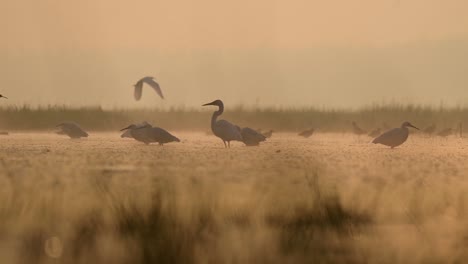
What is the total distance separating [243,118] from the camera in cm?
2133

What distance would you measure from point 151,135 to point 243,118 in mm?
8310

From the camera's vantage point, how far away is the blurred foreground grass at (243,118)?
20.0 meters

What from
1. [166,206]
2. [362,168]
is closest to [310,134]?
[362,168]

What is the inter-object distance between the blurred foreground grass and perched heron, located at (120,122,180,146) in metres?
6.37

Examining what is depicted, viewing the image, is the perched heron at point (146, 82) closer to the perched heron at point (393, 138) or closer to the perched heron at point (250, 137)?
the perched heron at point (250, 137)

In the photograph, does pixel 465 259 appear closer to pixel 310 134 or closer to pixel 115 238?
pixel 115 238

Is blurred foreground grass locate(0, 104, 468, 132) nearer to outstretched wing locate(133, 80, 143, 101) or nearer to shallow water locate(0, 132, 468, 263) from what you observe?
outstretched wing locate(133, 80, 143, 101)

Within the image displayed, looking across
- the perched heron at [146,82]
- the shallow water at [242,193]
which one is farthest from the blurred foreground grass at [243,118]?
the shallow water at [242,193]

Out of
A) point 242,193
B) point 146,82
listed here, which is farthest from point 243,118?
point 242,193

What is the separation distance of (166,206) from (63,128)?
1027 centimetres

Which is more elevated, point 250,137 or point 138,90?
point 138,90

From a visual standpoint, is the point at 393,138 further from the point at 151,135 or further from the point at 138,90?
the point at 138,90

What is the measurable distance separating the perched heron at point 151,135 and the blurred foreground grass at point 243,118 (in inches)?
251

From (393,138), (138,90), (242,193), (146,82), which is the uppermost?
(146,82)
